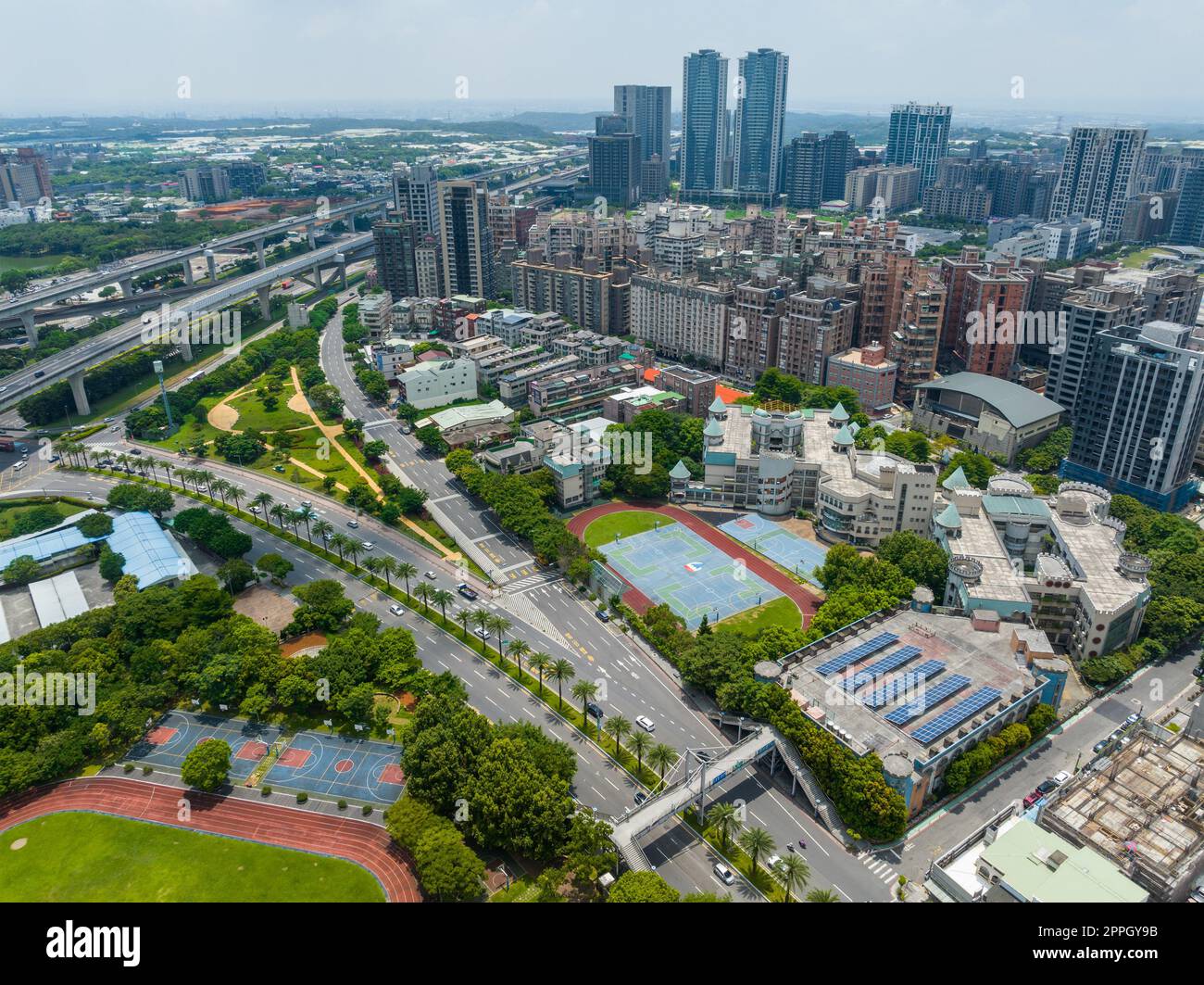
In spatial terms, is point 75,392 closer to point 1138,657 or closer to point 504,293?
point 504,293

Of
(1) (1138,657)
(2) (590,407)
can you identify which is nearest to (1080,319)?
(1) (1138,657)

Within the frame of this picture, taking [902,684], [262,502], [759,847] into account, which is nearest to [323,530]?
[262,502]

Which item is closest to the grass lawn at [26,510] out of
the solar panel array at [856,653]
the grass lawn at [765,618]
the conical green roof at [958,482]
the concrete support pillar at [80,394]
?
the concrete support pillar at [80,394]

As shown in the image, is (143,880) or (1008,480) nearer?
(143,880)

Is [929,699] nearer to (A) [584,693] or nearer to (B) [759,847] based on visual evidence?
(B) [759,847]

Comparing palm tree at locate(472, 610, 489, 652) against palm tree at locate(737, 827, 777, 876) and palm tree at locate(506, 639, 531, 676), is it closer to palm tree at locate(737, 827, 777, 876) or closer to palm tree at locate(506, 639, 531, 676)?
palm tree at locate(506, 639, 531, 676)

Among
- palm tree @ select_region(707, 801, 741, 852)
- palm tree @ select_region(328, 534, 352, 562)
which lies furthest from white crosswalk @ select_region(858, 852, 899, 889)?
palm tree @ select_region(328, 534, 352, 562)
